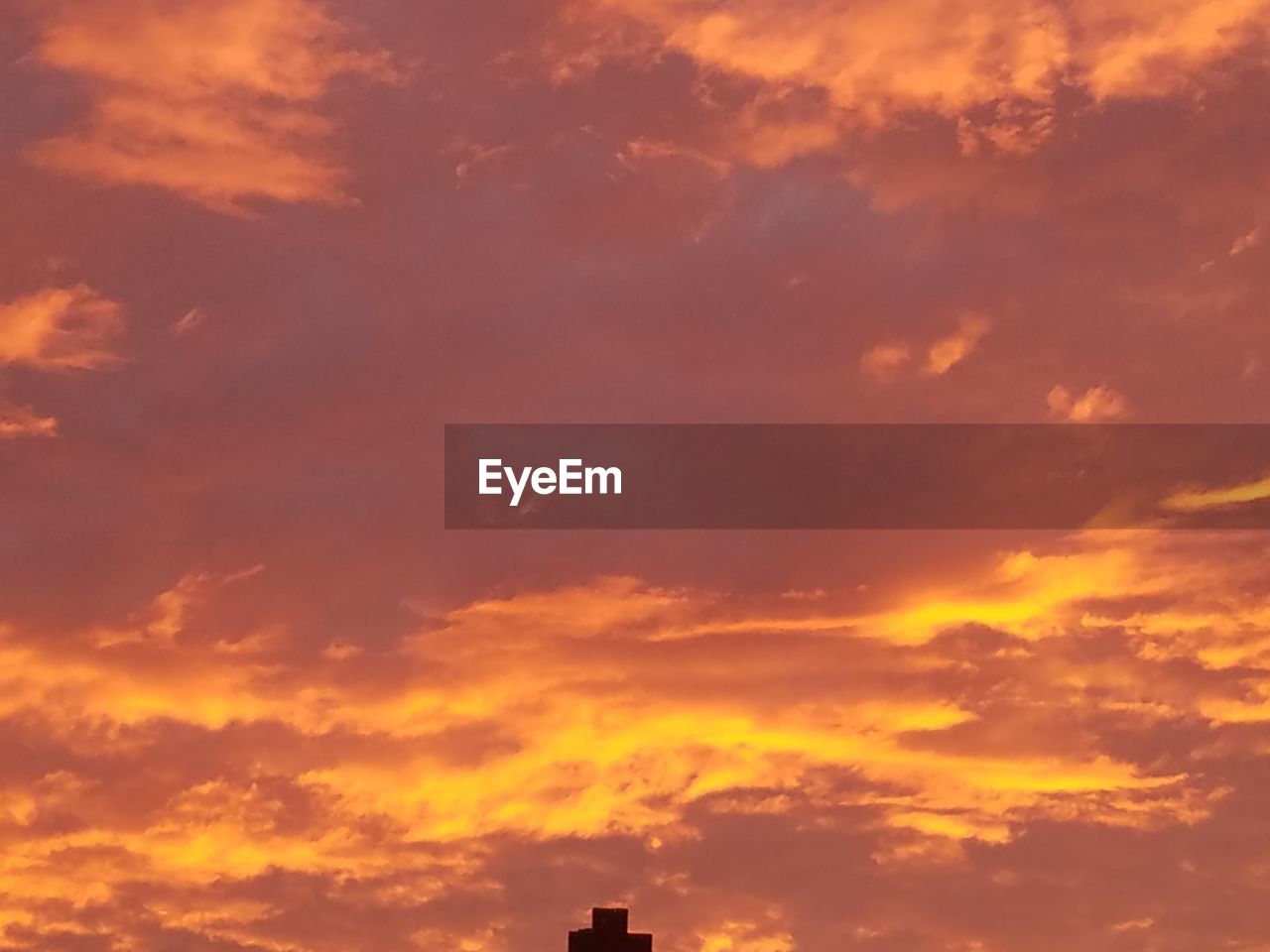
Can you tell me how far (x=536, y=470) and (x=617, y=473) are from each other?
1716mm

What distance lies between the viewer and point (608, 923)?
45.8 m

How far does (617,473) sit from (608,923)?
29.9 ft

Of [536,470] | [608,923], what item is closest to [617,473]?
[536,470]

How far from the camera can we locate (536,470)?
47188mm

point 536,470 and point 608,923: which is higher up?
point 536,470

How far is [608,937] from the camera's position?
45.6 metres

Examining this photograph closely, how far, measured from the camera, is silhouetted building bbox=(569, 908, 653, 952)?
4547 cm

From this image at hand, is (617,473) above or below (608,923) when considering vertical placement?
above

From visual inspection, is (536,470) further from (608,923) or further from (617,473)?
(608,923)

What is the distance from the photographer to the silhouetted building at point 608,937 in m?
45.5

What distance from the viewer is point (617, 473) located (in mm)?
47719
